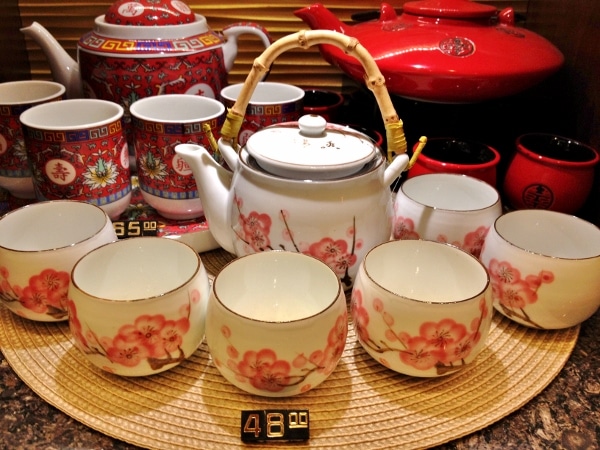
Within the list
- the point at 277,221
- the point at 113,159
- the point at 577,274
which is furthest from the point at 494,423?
the point at 113,159

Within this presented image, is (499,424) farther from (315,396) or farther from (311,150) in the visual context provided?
(311,150)

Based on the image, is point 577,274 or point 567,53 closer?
point 577,274

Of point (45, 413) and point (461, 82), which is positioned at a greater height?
point (461, 82)

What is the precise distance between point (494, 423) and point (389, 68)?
1.59 ft

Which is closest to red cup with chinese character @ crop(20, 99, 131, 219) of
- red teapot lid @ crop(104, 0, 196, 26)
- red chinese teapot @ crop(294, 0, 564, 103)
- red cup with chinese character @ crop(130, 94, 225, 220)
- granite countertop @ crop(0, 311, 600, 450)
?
red cup with chinese character @ crop(130, 94, 225, 220)

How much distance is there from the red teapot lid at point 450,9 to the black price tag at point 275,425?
64cm

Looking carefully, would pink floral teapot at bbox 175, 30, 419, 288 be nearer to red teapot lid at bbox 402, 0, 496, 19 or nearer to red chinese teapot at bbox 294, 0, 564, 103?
red chinese teapot at bbox 294, 0, 564, 103

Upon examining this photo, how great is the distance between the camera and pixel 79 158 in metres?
0.73

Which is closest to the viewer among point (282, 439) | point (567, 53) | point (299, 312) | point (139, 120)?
point (282, 439)

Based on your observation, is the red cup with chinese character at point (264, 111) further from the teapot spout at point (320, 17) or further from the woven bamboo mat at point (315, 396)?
the woven bamboo mat at point (315, 396)

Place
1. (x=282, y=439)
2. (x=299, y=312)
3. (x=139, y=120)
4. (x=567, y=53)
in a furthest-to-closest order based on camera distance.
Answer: (x=567, y=53), (x=139, y=120), (x=299, y=312), (x=282, y=439)

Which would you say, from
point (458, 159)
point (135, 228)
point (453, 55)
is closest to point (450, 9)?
point (453, 55)

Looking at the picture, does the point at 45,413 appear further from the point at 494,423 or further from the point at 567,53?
the point at 567,53

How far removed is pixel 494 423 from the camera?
55cm
